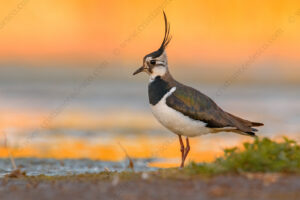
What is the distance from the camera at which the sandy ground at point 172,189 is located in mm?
5559

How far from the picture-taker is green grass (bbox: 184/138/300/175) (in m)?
6.27

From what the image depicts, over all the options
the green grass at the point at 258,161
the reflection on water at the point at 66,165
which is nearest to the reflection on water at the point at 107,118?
the reflection on water at the point at 66,165

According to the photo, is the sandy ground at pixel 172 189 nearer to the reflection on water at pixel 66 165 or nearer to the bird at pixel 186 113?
the bird at pixel 186 113

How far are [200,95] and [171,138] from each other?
5.28 meters

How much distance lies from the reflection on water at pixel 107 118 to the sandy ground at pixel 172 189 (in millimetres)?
3600

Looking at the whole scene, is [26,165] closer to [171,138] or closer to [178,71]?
[171,138]

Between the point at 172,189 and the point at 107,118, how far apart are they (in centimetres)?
1069

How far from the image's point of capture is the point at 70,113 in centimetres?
1753

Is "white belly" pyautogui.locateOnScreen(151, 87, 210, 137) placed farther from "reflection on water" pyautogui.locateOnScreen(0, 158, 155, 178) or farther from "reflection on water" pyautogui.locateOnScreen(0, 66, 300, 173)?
"reflection on water" pyautogui.locateOnScreen(0, 66, 300, 173)

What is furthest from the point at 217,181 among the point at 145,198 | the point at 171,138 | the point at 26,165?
the point at 171,138

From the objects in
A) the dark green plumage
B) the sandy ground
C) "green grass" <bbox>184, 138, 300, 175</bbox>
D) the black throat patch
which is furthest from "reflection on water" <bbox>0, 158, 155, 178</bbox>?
"green grass" <bbox>184, 138, 300, 175</bbox>

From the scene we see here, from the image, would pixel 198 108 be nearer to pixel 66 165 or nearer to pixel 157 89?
pixel 157 89

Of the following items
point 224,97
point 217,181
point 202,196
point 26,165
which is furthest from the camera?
point 224,97

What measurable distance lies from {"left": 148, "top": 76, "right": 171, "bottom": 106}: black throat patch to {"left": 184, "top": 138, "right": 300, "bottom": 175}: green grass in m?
1.59
